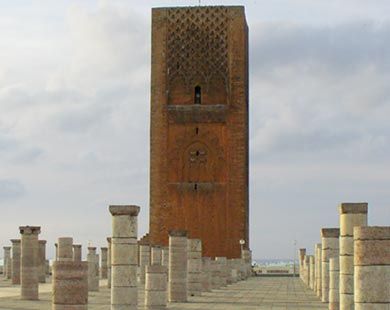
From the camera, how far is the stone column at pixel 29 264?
72.3ft

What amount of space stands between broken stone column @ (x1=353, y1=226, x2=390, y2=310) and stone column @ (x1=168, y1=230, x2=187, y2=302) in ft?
40.2

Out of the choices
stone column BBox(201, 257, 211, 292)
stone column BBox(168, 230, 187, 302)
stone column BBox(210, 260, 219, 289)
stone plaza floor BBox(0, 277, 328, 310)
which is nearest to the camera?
stone plaza floor BBox(0, 277, 328, 310)

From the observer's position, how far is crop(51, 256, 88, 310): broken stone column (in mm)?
11961

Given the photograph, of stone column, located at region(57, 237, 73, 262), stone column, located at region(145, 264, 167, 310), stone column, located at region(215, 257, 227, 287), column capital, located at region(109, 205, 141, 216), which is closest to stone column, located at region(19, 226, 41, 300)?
stone column, located at region(57, 237, 73, 262)

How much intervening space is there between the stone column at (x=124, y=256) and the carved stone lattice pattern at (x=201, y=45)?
27.0 metres

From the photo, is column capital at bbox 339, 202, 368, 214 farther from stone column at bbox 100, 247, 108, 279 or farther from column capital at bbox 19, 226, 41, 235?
stone column at bbox 100, 247, 108, 279

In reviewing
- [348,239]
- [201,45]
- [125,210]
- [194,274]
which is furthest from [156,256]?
[348,239]

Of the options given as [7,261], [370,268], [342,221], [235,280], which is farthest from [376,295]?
[7,261]

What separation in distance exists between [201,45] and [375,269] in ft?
107

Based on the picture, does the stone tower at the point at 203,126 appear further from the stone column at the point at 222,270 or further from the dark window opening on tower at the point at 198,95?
the stone column at the point at 222,270

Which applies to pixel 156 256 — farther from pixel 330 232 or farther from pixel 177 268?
pixel 330 232

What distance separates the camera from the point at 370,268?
9.82 metres

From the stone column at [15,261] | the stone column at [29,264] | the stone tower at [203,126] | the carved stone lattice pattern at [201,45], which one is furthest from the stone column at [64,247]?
the carved stone lattice pattern at [201,45]

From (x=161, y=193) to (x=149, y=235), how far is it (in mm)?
1956
